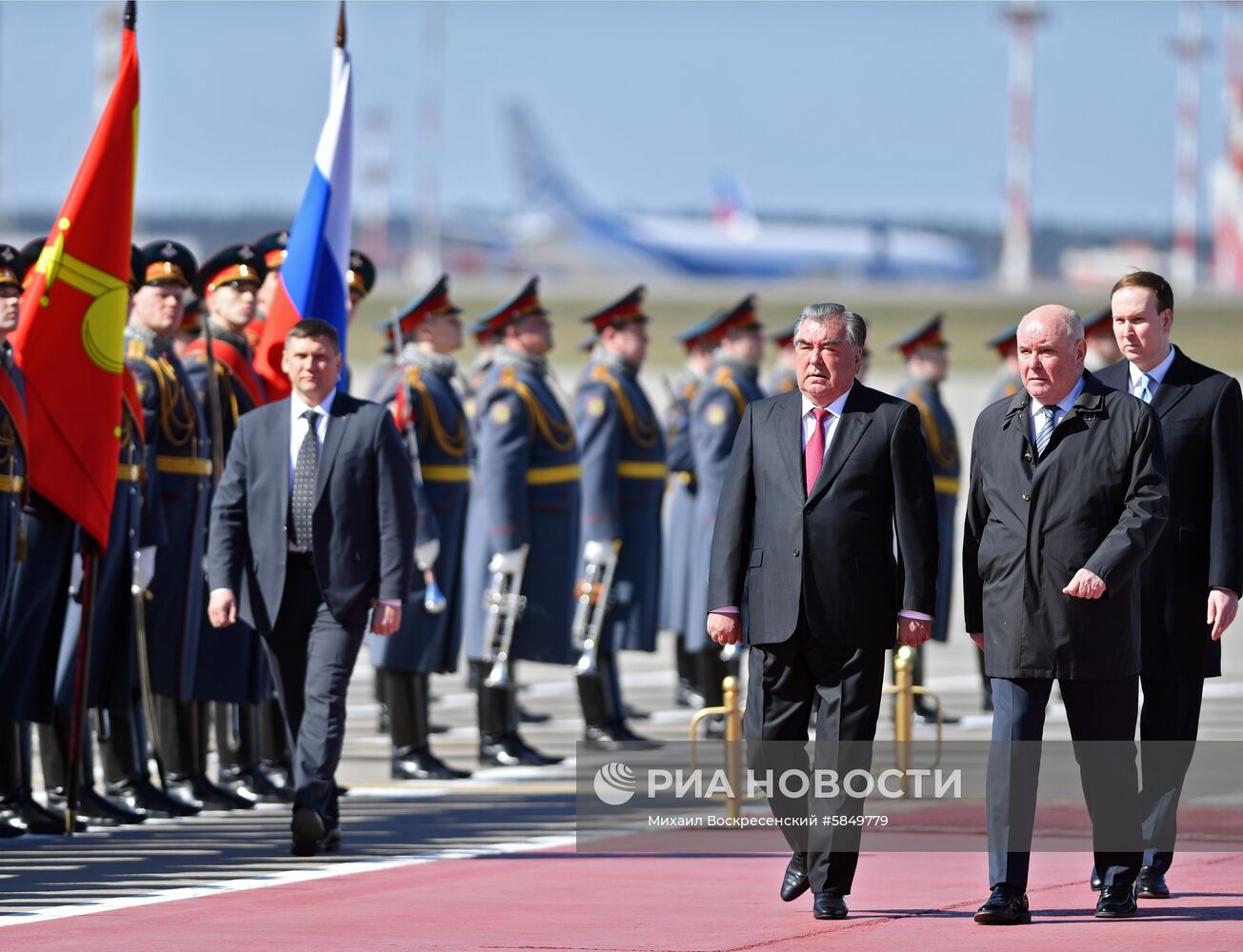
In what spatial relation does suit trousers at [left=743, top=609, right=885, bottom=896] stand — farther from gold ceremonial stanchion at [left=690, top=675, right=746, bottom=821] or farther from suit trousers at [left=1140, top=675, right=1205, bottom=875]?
gold ceremonial stanchion at [left=690, top=675, right=746, bottom=821]

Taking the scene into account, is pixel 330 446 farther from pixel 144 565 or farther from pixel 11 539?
pixel 144 565

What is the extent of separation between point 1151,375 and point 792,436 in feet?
3.90

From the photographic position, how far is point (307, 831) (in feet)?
29.1

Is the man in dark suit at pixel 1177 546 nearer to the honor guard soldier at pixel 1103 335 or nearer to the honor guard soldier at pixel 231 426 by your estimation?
the honor guard soldier at pixel 231 426

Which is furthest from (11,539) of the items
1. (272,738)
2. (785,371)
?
(785,371)

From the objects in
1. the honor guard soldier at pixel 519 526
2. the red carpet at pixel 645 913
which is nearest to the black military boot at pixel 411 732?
the honor guard soldier at pixel 519 526

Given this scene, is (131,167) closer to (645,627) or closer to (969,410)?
(645,627)

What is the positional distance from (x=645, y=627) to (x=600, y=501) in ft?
2.28

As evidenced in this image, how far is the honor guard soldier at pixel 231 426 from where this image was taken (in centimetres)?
1047

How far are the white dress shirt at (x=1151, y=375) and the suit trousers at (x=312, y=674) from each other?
278 centimetres

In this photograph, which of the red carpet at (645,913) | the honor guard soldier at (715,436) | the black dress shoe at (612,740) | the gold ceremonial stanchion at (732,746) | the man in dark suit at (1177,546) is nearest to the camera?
the red carpet at (645,913)

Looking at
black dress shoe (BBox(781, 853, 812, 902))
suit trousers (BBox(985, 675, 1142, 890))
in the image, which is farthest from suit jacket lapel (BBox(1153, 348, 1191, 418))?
black dress shoe (BBox(781, 853, 812, 902))

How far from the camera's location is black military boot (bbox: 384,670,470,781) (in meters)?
11.6

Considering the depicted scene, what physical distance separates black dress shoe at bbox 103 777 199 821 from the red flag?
119 cm
